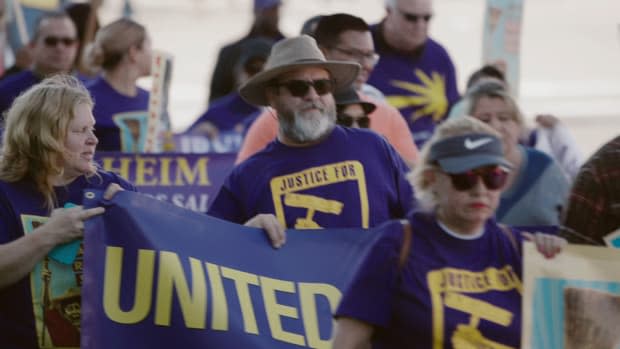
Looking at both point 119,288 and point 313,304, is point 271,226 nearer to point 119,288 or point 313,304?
point 313,304

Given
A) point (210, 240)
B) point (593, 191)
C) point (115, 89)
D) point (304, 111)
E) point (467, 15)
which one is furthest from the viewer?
point (467, 15)

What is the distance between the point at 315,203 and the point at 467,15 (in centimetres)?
3600

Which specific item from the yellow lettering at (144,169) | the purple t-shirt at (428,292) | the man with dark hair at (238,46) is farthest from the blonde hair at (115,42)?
the purple t-shirt at (428,292)

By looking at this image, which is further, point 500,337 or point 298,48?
point 298,48

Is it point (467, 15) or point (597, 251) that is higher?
point (597, 251)

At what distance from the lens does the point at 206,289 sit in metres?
5.91

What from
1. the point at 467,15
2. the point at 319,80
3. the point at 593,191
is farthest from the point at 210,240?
the point at 467,15

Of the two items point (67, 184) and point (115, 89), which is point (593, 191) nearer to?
point (67, 184)

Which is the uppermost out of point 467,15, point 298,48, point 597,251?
point 298,48

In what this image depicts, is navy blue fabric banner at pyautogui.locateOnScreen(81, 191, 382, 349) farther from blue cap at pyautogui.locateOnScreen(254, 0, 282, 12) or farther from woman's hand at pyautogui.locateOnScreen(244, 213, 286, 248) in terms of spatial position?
blue cap at pyautogui.locateOnScreen(254, 0, 282, 12)

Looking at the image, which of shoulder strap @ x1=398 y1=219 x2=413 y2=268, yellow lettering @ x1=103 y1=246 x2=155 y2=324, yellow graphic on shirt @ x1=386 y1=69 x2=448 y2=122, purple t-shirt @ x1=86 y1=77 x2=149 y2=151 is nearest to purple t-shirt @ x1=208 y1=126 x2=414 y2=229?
yellow lettering @ x1=103 y1=246 x2=155 y2=324

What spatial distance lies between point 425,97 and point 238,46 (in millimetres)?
2208

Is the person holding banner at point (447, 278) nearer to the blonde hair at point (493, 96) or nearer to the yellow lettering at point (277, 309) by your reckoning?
the yellow lettering at point (277, 309)

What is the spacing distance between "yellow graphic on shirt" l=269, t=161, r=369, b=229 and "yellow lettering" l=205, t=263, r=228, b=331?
0.56 m
